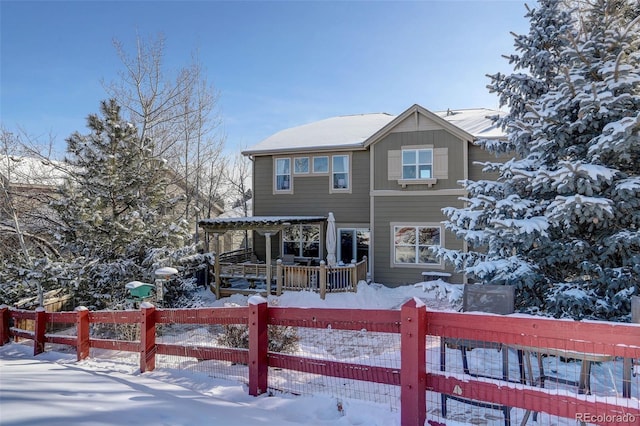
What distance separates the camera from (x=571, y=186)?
5039mm

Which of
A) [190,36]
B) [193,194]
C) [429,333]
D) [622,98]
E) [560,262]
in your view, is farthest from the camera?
[193,194]

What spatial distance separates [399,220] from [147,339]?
10.6 meters

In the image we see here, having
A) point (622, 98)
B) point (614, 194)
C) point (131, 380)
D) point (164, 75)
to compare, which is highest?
point (164, 75)

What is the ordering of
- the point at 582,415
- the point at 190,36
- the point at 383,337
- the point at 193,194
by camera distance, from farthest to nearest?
the point at 193,194
the point at 190,36
the point at 383,337
the point at 582,415

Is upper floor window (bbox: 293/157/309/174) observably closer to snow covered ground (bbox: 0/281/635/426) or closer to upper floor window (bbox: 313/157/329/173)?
upper floor window (bbox: 313/157/329/173)

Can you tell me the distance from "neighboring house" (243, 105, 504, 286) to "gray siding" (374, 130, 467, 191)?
1.3 inches

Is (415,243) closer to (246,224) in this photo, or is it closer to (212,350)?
(246,224)

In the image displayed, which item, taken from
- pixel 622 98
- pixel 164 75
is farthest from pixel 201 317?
pixel 164 75

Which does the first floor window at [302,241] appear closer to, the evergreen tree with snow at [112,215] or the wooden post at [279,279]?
the wooden post at [279,279]

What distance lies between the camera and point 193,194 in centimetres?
1950

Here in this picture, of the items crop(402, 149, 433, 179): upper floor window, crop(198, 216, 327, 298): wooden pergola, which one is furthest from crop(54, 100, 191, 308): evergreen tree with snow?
crop(402, 149, 433, 179): upper floor window

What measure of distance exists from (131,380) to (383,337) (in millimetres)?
5160

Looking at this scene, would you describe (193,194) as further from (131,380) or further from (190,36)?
(131,380)

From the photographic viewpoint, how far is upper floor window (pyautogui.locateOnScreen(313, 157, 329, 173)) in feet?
50.9
